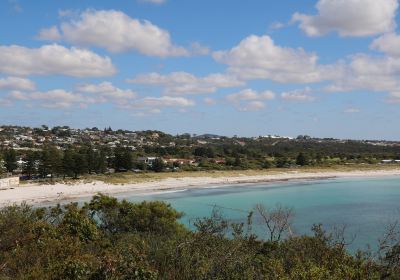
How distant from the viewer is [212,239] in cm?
1764

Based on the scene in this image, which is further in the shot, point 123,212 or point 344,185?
point 344,185

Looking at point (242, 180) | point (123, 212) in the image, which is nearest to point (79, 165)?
point (242, 180)

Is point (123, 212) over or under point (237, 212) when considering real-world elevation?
over

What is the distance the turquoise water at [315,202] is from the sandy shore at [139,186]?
4278 millimetres

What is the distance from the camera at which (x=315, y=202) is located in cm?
6331

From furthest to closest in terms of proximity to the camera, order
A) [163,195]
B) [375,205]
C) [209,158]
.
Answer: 1. [209,158]
2. [163,195]
3. [375,205]

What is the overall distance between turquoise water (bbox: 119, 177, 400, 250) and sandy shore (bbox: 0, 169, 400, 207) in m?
4.28

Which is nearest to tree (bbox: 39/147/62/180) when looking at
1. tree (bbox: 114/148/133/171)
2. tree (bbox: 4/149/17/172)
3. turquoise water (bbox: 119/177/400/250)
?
tree (bbox: 4/149/17/172)

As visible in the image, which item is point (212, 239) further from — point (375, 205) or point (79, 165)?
point (79, 165)

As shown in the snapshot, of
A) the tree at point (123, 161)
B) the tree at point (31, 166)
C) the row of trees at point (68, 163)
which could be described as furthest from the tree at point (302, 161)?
the tree at point (31, 166)

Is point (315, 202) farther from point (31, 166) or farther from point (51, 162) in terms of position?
point (31, 166)

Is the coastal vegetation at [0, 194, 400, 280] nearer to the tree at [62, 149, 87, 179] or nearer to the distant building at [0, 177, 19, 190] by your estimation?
the distant building at [0, 177, 19, 190]

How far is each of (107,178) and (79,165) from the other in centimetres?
453

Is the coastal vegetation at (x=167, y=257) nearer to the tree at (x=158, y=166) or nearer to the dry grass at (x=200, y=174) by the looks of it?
the dry grass at (x=200, y=174)
